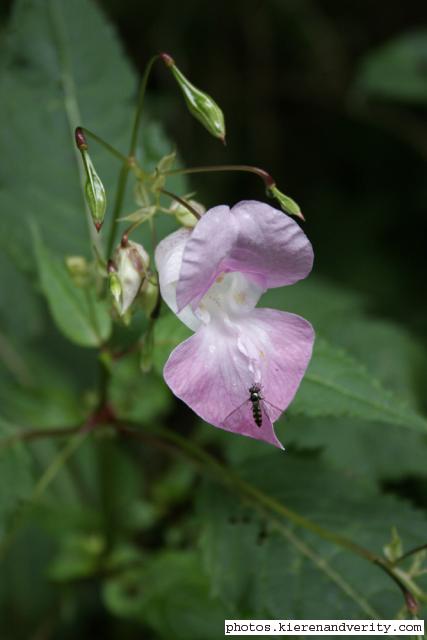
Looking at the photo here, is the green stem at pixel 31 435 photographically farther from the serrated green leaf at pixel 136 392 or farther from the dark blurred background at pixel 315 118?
the dark blurred background at pixel 315 118

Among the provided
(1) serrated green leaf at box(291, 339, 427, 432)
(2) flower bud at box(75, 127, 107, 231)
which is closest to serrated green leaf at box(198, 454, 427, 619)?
(1) serrated green leaf at box(291, 339, 427, 432)

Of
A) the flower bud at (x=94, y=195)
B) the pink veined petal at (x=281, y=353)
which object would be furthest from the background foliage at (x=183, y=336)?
the flower bud at (x=94, y=195)

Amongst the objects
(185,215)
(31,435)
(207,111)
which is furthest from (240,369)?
(31,435)

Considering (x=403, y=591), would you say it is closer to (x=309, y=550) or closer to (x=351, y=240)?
(x=309, y=550)

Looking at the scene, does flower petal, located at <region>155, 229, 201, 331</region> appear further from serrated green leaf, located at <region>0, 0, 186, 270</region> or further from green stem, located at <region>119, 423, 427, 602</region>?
serrated green leaf, located at <region>0, 0, 186, 270</region>

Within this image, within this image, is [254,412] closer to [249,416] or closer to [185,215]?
[249,416]

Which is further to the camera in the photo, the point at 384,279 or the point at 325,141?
the point at 325,141

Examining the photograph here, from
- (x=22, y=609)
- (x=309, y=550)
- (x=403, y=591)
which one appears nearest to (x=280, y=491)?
(x=309, y=550)
